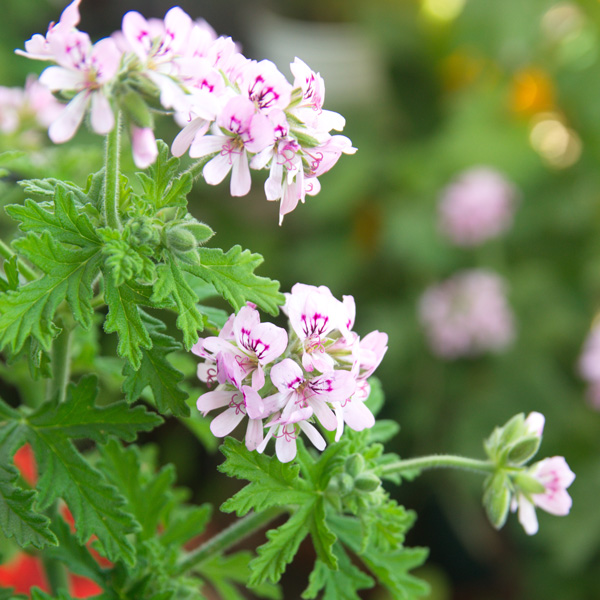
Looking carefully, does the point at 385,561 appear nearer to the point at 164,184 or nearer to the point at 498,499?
the point at 498,499

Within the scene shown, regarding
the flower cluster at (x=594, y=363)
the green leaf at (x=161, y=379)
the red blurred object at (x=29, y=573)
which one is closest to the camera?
the green leaf at (x=161, y=379)

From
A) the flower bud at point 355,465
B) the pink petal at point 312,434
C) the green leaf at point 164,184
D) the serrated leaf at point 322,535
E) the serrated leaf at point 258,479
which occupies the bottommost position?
the serrated leaf at point 322,535

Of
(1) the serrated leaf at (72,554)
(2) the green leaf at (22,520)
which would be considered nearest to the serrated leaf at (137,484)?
(1) the serrated leaf at (72,554)

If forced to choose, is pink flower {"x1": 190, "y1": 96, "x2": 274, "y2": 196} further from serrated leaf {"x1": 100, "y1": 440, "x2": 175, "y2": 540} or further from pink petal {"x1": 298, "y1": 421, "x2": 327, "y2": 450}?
serrated leaf {"x1": 100, "y1": 440, "x2": 175, "y2": 540}

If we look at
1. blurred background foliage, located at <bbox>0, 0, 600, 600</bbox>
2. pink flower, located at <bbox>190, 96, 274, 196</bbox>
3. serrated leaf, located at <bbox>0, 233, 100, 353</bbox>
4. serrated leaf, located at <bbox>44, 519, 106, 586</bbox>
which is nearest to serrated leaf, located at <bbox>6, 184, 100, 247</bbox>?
serrated leaf, located at <bbox>0, 233, 100, 353</bbox>

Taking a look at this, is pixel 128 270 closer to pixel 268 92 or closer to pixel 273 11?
pixel 268 92

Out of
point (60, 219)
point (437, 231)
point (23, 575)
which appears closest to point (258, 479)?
point (60, 219)

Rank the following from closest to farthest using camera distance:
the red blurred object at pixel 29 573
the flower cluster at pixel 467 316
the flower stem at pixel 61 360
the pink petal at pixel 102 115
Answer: the pink petal at pixel 102 115 < the flower stem at pixel 61 360 < the red blurred object at pixel 29 573 < the flower cluster at pixel 467 316

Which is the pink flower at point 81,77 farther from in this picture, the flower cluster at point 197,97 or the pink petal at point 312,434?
the pink petal at point 312,434
